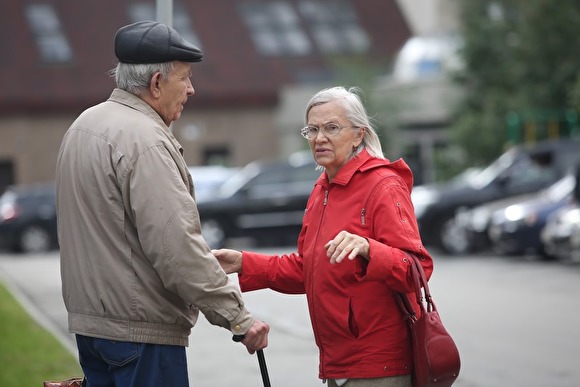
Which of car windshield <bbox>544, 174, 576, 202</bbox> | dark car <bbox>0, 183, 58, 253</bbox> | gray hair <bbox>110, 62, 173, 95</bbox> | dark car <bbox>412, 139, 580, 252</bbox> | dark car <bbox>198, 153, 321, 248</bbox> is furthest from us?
dark car <bbox>0, 183, 58, 253</bbox>

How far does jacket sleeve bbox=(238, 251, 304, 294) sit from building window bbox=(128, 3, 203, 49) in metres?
41.1

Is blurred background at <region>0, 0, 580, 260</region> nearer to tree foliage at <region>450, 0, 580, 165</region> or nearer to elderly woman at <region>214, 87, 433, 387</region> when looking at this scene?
tree foliage at <region>450, 0, 580, 165</region>

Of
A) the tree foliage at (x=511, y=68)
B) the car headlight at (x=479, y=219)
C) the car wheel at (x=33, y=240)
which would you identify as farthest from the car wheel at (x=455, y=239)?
the car wheel at (x=33, y=240)

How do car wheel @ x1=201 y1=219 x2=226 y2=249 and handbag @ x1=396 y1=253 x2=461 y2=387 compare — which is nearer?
handbag @ x1=396 y1=253 x2=461 y2=387

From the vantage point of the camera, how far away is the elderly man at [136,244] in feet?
14.6

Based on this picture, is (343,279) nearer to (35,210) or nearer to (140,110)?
(140,110)

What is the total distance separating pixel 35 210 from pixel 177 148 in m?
25.4

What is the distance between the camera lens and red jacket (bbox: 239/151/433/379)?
188 inches

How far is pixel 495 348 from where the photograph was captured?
37.2ft

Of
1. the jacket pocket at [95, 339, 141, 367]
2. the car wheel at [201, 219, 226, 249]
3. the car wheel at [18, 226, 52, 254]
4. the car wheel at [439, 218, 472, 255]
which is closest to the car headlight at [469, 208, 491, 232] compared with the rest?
the car wheel at [439, 218, 472, 255]

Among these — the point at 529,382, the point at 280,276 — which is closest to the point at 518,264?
the point at 529,382

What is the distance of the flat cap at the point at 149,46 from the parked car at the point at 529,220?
53.8 feet

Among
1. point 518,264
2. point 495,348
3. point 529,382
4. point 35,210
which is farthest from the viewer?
point 35,210

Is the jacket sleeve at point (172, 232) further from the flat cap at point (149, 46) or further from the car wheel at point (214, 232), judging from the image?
the car wheel at point (214, 232)
